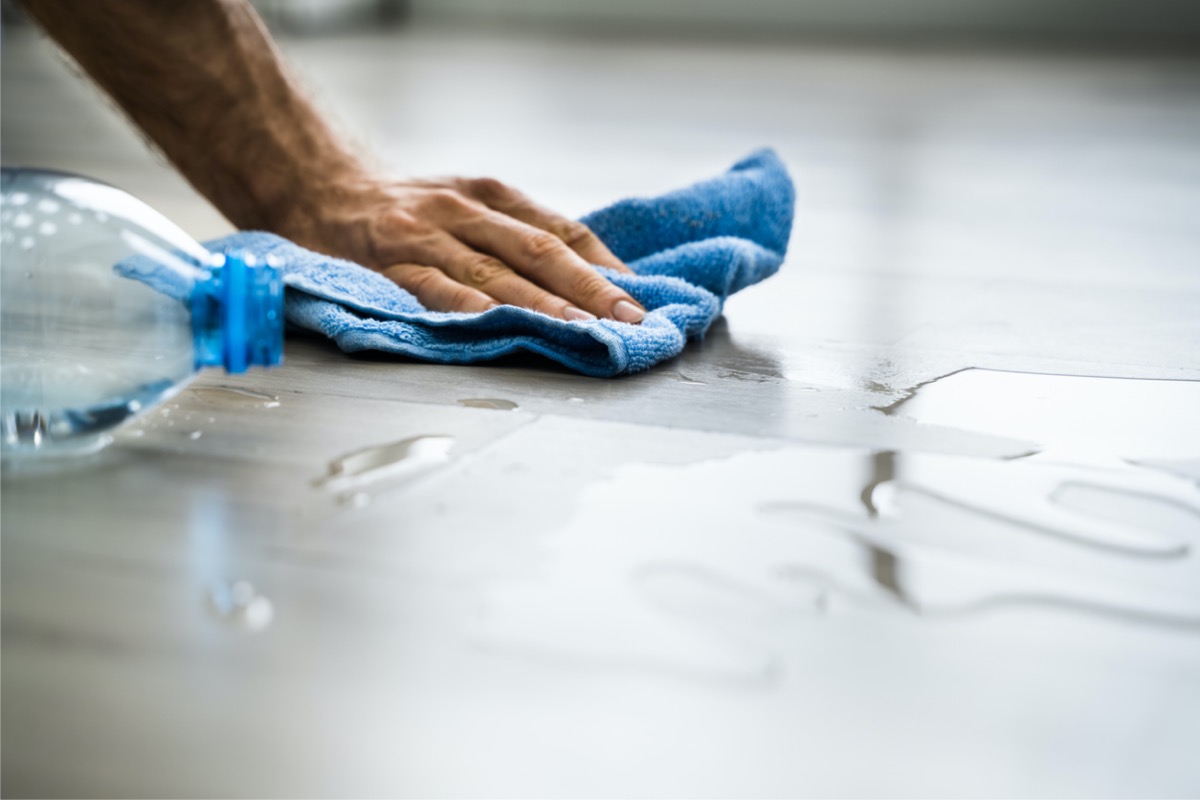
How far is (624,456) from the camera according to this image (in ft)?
2.89

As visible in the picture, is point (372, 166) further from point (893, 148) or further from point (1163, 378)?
point (893, 148)

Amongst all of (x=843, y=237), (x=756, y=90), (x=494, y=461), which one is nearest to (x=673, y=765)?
(x=494, y=461)

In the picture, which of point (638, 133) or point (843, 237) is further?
point (638, 133)

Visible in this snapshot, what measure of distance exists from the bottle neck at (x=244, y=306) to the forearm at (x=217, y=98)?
535 millimetres

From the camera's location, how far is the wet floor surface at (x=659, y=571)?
0.54 meters

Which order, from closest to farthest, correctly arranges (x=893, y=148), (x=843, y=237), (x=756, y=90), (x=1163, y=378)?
(x=1163, y=378) → (x=843, y=237) → (x=893, y=148) → (x=756, y=90)

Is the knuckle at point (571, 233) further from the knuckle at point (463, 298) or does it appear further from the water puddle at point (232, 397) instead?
the water puddle at point (232, 397)

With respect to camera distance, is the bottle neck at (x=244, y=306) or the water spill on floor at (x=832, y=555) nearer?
the water spill on floor at (x=832, y=555)

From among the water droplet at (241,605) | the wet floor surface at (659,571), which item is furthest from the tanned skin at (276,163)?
the water droplet at (241,605)

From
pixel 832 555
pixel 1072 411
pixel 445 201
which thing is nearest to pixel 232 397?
pixel 445 201

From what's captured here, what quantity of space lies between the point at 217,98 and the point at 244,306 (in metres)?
0.62

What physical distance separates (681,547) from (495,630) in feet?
0.47

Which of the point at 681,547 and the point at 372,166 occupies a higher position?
the point at 372,166

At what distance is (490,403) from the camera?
0.99 metres
